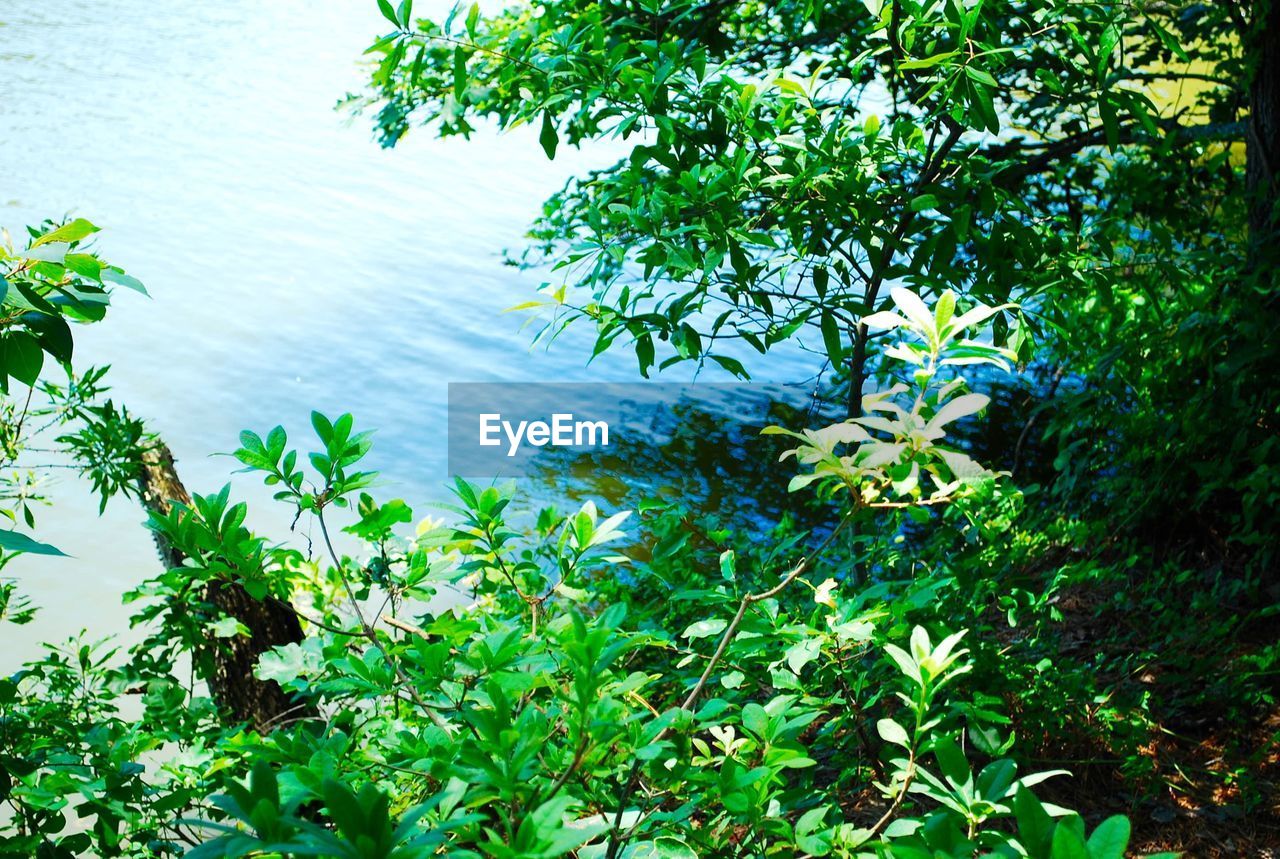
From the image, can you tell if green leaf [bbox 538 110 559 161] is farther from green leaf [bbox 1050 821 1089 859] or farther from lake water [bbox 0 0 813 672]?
lake water [bbox 0 0 813 672]

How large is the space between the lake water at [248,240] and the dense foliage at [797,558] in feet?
5.87

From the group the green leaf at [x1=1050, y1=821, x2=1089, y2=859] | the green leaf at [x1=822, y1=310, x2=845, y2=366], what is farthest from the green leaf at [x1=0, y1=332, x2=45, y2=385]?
the green leaf at [x1=822, y1=310, x2=845, y2=366]

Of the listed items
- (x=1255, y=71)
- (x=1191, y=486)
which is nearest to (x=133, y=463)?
(x=1191, y=486)

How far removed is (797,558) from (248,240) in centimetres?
789

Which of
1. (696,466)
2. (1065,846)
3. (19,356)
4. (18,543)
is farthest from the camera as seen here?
(696,466)

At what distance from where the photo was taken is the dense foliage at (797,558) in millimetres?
1162

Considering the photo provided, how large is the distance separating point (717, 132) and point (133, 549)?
4015mm

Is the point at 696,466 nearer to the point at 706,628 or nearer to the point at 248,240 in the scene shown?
the point at 706,628

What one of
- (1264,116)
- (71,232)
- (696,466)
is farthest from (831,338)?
(696,466)

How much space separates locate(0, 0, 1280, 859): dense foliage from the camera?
1.16 metres

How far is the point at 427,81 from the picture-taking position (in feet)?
14.1

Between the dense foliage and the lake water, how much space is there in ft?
5.87

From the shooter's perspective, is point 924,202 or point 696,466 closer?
point 924,202

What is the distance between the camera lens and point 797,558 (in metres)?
2.87
